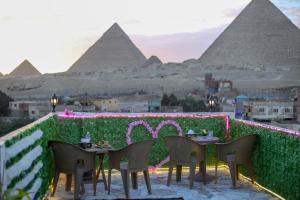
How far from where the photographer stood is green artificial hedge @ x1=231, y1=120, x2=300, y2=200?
538 centimetres

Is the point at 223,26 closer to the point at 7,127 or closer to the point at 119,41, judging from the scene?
the point at 119,41

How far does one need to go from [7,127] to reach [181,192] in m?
23.4

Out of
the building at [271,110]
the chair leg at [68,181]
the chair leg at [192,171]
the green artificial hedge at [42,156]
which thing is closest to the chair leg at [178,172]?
the chair leg at [192,171]

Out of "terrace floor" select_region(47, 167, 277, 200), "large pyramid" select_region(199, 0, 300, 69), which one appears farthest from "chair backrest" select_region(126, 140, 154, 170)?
"large pyramid" select_region(199, 0, 300, 69)

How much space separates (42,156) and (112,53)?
521 feet

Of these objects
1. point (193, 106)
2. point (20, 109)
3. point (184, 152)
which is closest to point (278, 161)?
point (184, 152)

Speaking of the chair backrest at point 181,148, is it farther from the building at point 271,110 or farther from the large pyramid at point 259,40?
the large pyramid at point 259,40

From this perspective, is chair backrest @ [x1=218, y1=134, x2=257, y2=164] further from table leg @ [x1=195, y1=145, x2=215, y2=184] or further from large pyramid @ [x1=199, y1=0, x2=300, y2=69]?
large pyramid @ [x1=199, y1=0, x2=300, y2=69]

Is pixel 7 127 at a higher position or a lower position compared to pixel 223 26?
lower

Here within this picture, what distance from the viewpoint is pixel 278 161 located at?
5902 millimetres

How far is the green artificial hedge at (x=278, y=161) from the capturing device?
5379mm

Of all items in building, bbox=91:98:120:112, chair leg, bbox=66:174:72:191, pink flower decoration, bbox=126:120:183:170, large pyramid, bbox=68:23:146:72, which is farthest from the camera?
large pyramid, bbox=68:23:146:72

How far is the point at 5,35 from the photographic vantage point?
58.2 m

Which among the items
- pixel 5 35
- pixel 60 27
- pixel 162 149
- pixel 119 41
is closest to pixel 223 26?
pixel 119 41
